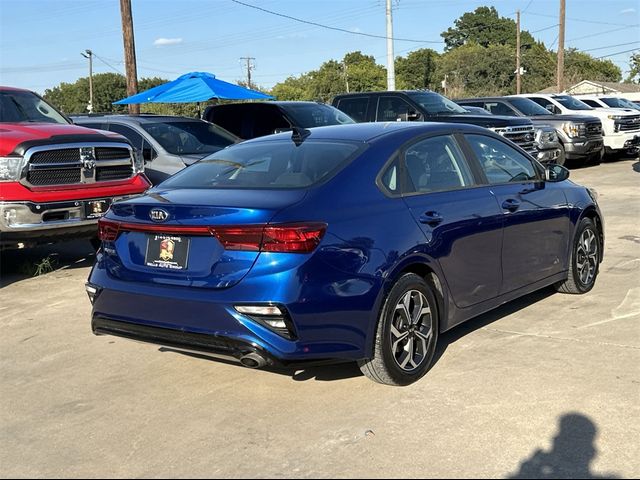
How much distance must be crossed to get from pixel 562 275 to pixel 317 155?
2.75 m

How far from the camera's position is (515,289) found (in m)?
5.48

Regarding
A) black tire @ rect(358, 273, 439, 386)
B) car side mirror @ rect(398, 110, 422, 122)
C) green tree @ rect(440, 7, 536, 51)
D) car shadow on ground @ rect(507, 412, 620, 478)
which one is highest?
green tree @ rect(440, 7, 536, 51)

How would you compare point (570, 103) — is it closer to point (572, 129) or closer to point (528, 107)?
point (528, 107)

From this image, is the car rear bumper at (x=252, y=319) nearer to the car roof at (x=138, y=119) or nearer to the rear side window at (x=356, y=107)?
the car roof at (x=138, y=119)

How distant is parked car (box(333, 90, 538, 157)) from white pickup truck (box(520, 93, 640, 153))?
553 centimetres

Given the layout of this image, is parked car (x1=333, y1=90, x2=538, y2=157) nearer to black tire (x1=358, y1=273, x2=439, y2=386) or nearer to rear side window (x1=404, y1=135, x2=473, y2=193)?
rear side window (x1=404, y1=135, x2=473, y2=193)

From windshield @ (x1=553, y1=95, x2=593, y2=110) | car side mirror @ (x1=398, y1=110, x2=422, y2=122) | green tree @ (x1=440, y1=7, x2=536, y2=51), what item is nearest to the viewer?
car side mirror @ (x1=398, y1=110, x2=422, y2=122)

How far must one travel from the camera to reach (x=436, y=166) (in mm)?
4977

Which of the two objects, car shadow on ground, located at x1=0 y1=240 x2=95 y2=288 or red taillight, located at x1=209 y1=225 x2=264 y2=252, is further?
car shadow on ground, located at x1=0 y1=240 x2=95 y2=288

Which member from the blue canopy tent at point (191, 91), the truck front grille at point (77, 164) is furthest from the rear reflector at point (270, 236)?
the blue canopy tent at point (191, 91)

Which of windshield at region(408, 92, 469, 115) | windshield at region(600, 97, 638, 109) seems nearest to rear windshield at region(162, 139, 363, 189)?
windshield at region(408, 92, 469, 115)

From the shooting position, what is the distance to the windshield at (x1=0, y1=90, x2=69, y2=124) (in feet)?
28.2

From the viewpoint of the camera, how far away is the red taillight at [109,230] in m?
4.41

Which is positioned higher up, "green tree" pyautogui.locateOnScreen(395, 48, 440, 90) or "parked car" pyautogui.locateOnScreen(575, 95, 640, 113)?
"green tree" pyautogui.locateOnScreen(395, 48, 440, 90)
